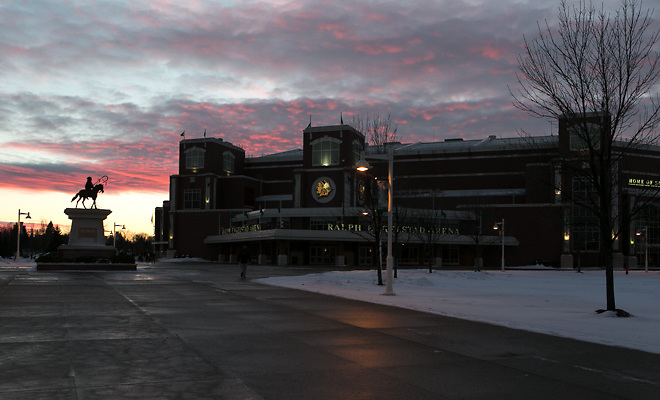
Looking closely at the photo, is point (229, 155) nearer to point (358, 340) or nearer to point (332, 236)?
point (332, 236)

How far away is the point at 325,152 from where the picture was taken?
80.9 metres

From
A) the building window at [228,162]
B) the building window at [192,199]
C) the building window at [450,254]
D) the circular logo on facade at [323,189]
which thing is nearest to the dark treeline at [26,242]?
the building window at [192,199]

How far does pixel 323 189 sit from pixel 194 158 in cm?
2543

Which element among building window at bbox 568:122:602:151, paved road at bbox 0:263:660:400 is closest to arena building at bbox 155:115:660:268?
building window at bbox 568:122:602:151

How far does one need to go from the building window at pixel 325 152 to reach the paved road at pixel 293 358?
217 ft

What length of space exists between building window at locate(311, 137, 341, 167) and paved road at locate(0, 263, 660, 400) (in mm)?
66067

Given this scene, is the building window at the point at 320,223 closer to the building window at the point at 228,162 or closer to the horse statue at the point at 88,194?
the building window at the point at 228,162

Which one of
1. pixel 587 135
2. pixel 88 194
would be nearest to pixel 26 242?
pixel 88 194

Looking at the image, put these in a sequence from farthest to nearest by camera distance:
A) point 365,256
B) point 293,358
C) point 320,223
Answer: point 320,223
point 365,256
point 293,358

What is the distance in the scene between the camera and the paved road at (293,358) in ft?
22.3

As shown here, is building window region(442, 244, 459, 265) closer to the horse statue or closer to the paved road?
the horse statue

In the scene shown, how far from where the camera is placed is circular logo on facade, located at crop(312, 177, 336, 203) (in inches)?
3159

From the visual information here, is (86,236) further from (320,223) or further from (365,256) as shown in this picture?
(365,256)

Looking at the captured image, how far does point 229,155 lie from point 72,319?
87.6 m
